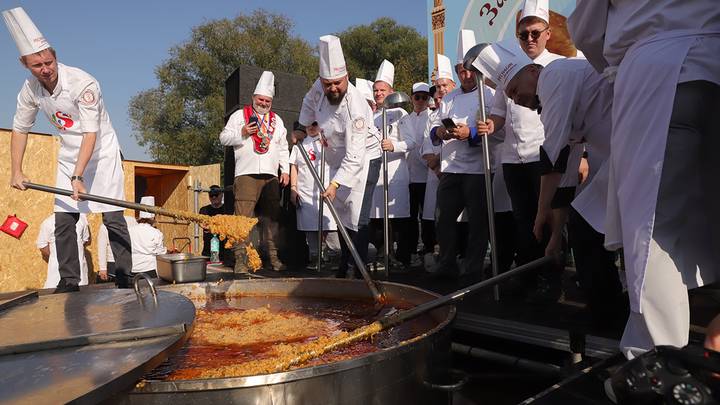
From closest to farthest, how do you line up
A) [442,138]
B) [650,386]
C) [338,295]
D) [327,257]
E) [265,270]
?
[650,386] → [338,295] → [442,138] → [265,270] → [327,257]

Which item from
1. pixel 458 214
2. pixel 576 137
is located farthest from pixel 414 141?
pixel 576 137

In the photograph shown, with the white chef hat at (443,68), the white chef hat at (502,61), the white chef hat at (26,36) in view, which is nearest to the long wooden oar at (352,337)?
the white chef hat at (502,61)

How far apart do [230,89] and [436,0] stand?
3.93 metres

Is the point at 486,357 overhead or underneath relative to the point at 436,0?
underneath

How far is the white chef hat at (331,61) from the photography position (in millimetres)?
4648

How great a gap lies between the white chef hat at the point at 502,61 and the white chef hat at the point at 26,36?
3.43 metres

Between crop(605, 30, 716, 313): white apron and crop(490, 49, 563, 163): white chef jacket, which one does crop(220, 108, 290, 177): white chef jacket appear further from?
crop(605, 30, 716, 313): white apron

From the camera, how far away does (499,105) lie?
164 inches

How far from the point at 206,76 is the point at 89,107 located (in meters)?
29.7

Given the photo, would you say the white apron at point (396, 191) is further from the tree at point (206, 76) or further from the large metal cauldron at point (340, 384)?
the tree at point (206, 76)

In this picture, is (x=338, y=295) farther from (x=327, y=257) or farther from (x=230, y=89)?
(x=230, y=89)

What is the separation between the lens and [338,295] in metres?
3.58

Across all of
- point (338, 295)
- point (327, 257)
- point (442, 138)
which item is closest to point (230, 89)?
point (327, 257)

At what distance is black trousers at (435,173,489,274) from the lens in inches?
171
